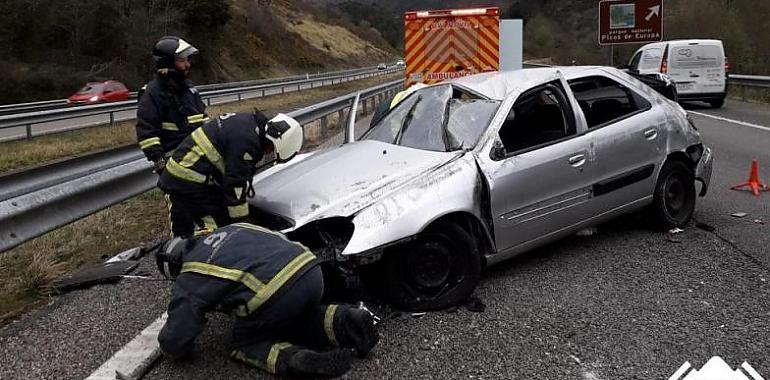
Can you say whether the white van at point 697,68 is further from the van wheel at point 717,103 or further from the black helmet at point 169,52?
the black helmet at point 169,52

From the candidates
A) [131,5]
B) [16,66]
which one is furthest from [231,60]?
[16,66]

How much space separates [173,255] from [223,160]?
0.90 m

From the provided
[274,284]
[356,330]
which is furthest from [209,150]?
[356,330]

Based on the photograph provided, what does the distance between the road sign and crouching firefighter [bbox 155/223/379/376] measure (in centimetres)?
2295

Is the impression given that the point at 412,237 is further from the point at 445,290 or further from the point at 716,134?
the point at 716,134

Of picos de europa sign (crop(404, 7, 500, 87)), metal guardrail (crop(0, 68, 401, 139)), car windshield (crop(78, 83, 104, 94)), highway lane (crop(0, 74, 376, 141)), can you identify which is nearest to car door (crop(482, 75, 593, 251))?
→ picos de europa sign (crop(404, 7, 500, 87))

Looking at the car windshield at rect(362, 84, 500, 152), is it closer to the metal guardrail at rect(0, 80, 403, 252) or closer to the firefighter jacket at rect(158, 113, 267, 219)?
the firefighter jacket at rect(158, 113, 267, 219)

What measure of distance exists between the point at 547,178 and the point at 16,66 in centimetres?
3338

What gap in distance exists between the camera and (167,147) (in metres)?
5.33

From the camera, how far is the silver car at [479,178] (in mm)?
3857

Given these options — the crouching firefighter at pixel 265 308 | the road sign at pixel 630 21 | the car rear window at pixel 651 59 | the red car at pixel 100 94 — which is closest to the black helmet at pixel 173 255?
the crouching firefighter at pixel 265 308

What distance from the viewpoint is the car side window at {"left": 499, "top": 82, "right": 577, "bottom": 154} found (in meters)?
4.75

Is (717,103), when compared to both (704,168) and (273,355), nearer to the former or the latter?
(704,168)

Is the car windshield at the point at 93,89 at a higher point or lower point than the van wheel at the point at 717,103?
higher
